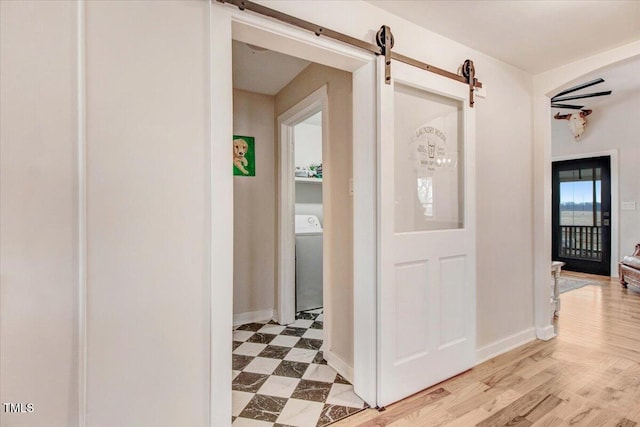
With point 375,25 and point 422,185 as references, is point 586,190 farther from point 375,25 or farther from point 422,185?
point 375,25

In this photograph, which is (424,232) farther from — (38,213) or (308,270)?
(38,213)

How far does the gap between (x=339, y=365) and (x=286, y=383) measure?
0.39m

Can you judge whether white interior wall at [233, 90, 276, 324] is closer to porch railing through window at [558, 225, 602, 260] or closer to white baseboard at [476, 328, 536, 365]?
white baseboard at [476, 328, 536, 365]

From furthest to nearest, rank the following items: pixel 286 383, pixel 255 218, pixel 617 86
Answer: pixel 617 86
pixel 255 218
pixel 286 383

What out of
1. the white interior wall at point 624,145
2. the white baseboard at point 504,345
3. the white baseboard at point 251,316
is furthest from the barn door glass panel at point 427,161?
the white interior wall at point 624,145

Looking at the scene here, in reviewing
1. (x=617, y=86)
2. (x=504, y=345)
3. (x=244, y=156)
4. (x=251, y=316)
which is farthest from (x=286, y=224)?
(x=617, y=86)

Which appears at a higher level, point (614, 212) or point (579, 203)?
point (579, 203)

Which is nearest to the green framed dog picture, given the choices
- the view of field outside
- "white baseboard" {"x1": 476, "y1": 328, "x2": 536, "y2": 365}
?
"white baseboard" {"x1": 476, "y1": 328, "x2": 536, "y2": 365}

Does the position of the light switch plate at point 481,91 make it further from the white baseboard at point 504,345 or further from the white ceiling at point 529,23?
the white baseboard at point 504,345

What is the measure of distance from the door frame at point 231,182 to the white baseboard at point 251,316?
5.04ft

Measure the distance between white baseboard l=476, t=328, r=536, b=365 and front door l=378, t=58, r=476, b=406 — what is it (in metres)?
0.19

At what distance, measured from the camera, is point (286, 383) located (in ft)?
6.76

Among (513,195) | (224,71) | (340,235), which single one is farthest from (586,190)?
(224,71)

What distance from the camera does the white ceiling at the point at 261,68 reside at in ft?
7.77
